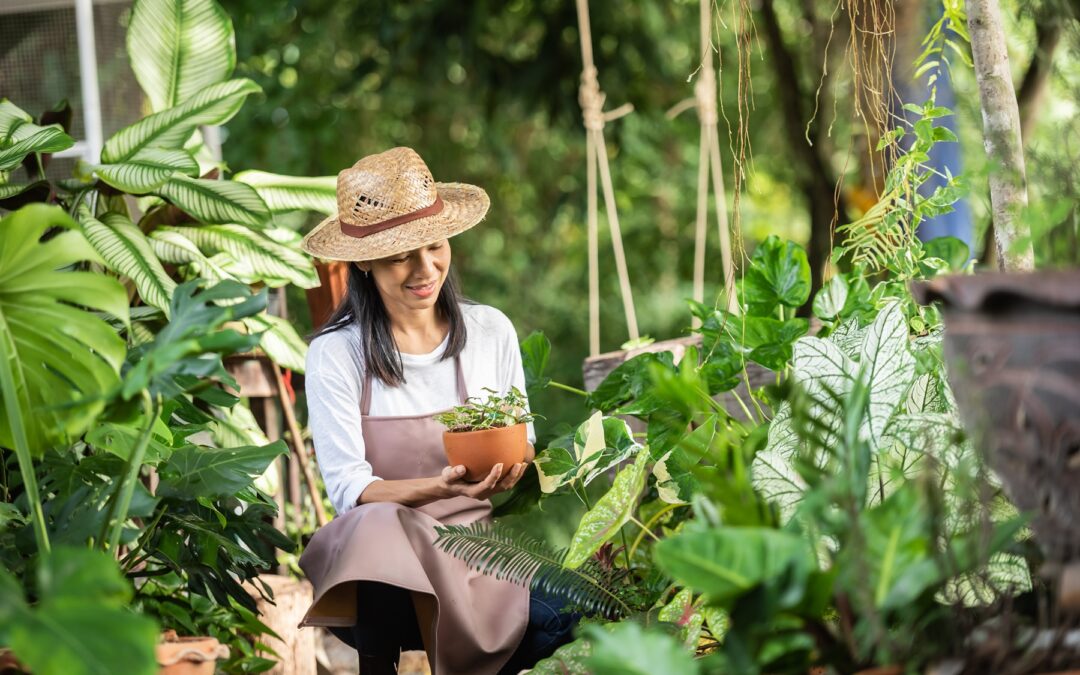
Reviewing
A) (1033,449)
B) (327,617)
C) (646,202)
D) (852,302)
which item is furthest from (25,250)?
(646,202)

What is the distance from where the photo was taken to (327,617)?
6.40ft

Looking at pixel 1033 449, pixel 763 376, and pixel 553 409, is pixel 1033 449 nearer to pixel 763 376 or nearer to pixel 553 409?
pixel 763 376

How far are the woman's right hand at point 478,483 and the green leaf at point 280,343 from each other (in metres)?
0.91

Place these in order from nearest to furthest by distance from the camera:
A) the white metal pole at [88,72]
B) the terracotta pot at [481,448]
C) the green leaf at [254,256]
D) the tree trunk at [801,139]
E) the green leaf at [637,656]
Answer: the green leaf at [637,656], the terracotta pot at [481,448], the green leaf at [254,256], the white metal pole at [88,72], the tree trunk at [801,139]

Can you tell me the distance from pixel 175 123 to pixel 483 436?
1144mm

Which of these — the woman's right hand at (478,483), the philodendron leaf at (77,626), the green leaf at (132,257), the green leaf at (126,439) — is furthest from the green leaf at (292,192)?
the philodendron leaf at (77,626)

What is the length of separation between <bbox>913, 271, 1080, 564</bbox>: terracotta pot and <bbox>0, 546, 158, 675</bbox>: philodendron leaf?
820mm

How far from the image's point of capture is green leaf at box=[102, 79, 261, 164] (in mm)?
2477

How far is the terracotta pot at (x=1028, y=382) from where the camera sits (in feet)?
3.42

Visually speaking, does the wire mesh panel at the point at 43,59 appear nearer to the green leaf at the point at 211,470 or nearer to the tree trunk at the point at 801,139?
the green leaf at the point at 211,470

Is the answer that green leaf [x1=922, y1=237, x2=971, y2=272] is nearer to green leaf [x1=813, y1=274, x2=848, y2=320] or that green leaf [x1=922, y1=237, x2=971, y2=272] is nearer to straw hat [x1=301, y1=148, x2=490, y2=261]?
green leaf [x1=813, y1=274, x2=848, y2=320]

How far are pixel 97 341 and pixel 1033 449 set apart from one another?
3.42 feet

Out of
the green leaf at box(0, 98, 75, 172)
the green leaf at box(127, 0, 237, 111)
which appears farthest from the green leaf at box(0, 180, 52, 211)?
the green leaf at box(127, 0, 237, 111)

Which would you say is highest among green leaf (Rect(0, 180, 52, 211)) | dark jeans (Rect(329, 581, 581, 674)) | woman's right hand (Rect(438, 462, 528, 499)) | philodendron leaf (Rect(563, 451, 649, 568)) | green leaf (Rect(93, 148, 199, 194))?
green leaf (Rect(93, 148, 199, 194))
